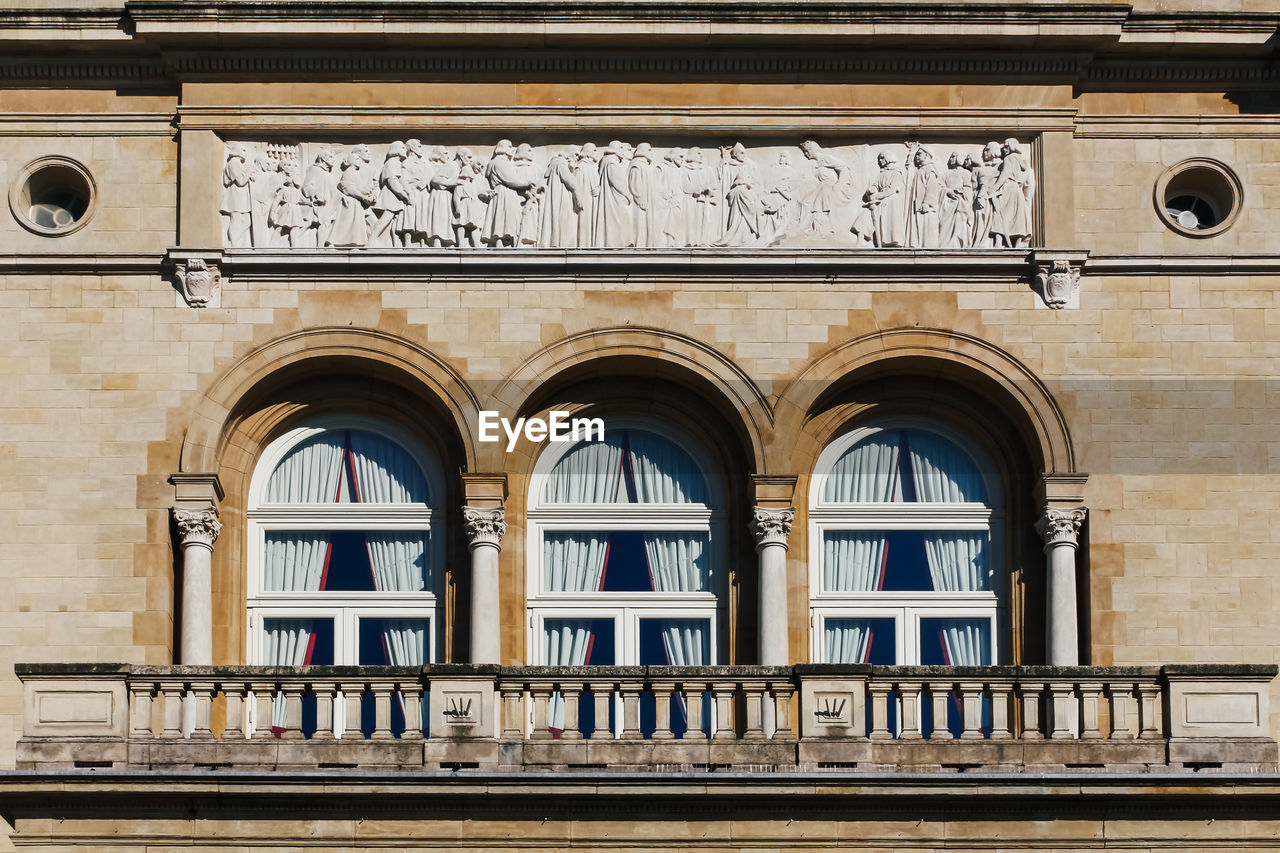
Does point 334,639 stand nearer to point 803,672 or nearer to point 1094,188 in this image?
point 803,672

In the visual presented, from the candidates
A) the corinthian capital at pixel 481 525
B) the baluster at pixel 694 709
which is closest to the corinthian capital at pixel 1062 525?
the baluster at pixel 694 709

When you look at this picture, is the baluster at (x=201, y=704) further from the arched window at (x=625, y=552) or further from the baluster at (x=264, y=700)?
the arched window at (x=625, y=552)

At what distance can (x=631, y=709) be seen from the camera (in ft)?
91.1

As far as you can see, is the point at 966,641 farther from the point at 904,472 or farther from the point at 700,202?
the point at 700,202

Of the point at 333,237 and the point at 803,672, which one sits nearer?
the point at 803,672

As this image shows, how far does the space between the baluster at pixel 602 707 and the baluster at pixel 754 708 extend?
1.20 metres

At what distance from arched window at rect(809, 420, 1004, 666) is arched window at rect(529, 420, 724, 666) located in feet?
3.65

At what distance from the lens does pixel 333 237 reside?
30422 millimetres

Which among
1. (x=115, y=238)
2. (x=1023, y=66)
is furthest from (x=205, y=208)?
(x=1023, y=66)

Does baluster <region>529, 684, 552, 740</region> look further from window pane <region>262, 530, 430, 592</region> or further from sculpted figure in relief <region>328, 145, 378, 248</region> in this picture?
sculpted figure in relief <region>328, 145, 378, 248</region>

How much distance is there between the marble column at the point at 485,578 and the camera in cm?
2925

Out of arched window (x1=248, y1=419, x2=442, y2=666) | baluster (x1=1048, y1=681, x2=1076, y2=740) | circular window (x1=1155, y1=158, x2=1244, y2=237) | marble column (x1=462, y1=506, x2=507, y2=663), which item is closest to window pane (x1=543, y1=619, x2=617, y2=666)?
marble column (x1=462, y1=506, x2=507, y2=663)

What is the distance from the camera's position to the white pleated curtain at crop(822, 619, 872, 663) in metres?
30.1

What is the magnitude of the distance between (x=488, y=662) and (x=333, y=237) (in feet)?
15.0
